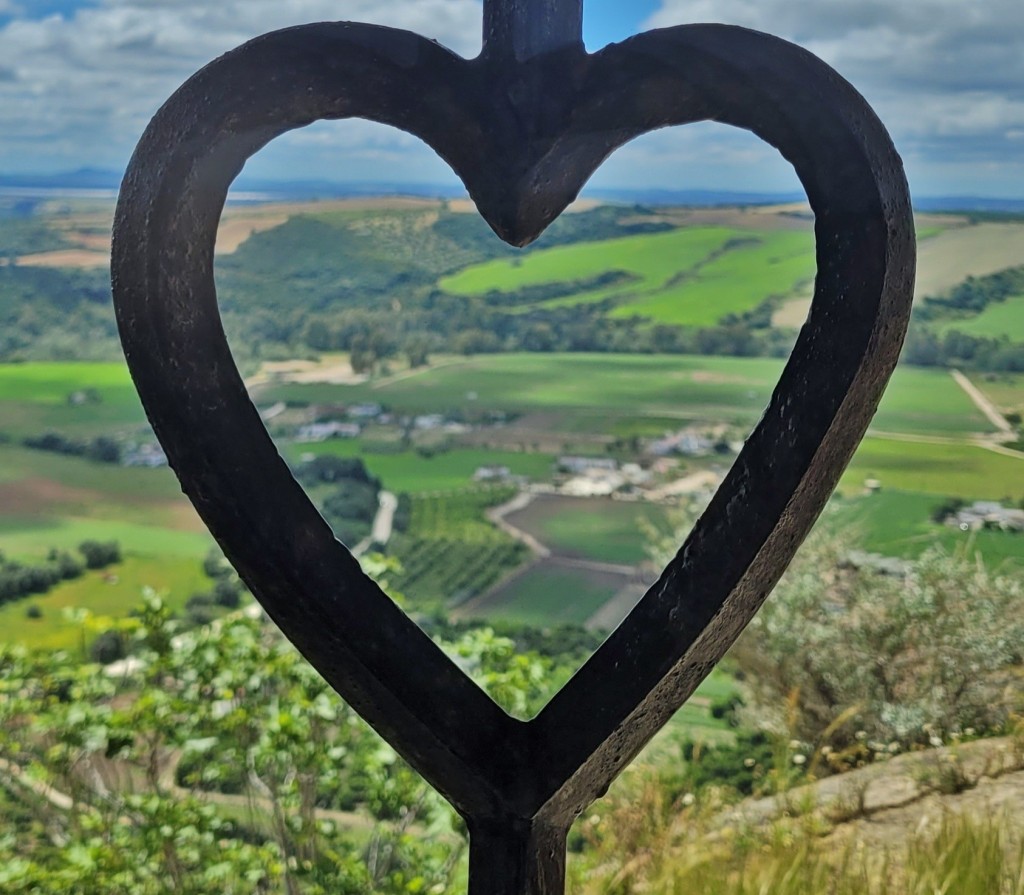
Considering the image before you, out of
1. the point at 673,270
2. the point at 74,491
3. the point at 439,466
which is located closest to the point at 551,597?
the point at 439,466

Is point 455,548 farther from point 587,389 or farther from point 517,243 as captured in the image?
point 517,243

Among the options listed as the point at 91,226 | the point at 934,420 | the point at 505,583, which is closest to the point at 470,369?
the point at 505,583

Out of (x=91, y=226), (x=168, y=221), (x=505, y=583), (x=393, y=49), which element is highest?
(x=91, y=226)

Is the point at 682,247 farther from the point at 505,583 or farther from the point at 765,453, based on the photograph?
the point at 765,453

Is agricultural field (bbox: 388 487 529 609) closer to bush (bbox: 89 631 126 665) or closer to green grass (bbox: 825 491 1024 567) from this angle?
bush (bbox: 89 631 126 665)

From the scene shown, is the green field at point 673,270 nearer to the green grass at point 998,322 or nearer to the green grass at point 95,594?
the green grass at point 998,322

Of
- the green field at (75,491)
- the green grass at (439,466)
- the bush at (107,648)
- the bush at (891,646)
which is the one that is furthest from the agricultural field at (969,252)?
the bush at (107,648)
